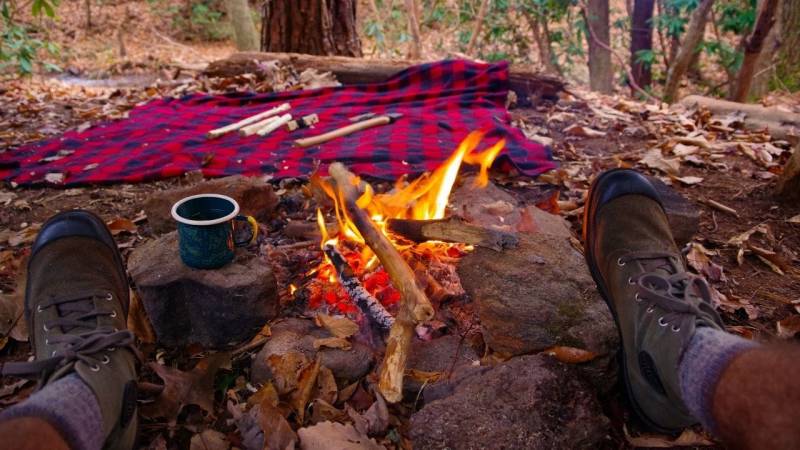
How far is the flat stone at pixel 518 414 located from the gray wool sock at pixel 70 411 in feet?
2.68

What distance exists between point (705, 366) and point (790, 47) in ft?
25.1

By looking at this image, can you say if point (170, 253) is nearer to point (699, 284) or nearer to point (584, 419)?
point (584, 419)

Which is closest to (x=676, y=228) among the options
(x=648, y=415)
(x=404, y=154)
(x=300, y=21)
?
(x=648, y=415)

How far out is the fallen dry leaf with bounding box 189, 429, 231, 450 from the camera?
1551mm

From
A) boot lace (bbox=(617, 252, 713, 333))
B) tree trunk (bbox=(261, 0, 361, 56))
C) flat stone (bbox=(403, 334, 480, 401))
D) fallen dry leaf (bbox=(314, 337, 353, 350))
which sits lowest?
flat stone (bbox=(403, 334, 480, 401))

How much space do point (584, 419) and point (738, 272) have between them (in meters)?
1.38

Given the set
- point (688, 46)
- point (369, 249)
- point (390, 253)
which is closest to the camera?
point (390, 253)

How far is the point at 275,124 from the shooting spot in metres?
4.14

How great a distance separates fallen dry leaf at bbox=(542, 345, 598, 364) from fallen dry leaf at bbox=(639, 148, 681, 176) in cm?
215

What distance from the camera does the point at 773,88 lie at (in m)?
7.25

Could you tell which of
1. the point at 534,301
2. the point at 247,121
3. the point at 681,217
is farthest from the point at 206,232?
the point at 247,121

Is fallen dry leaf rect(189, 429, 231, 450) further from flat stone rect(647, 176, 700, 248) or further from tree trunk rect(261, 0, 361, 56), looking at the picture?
tree trunk rect(261, 0, 361, 56)

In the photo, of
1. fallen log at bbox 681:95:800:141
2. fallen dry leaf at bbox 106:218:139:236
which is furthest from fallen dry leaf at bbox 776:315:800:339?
fallen dry leaf at bbox 106:218:139:236

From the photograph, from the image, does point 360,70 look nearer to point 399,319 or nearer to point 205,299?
point 205,299
